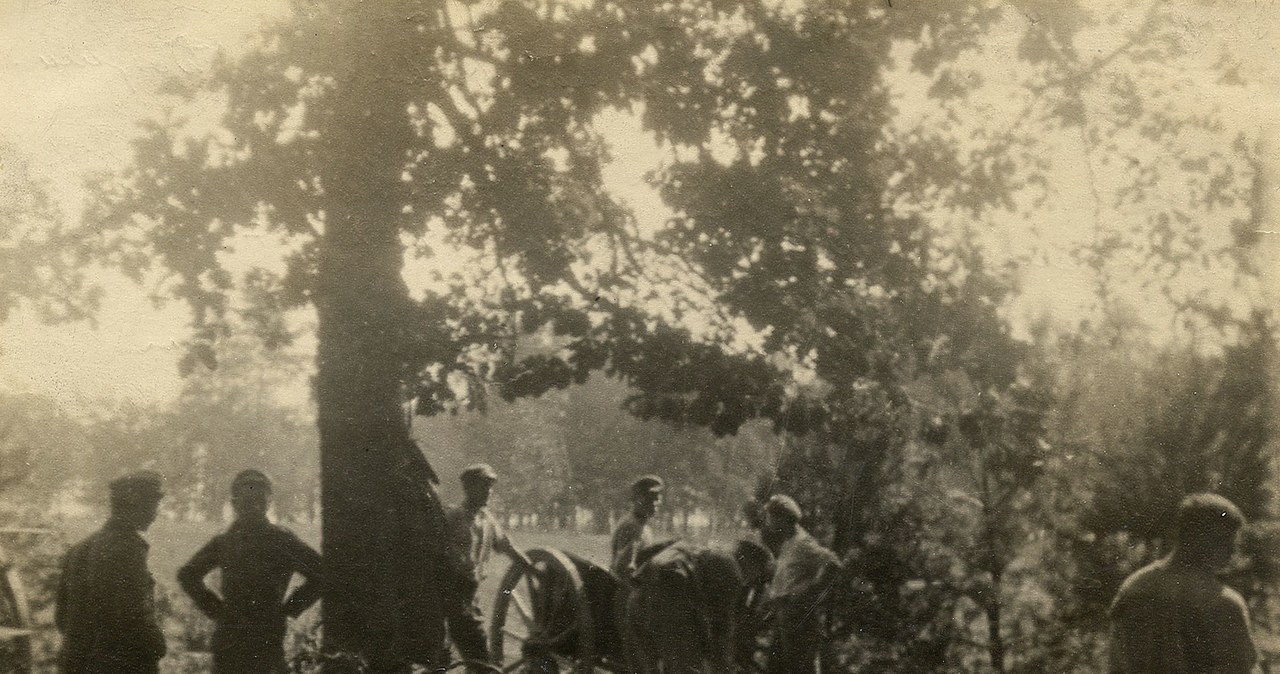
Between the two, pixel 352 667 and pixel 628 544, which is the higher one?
pixel 628 544

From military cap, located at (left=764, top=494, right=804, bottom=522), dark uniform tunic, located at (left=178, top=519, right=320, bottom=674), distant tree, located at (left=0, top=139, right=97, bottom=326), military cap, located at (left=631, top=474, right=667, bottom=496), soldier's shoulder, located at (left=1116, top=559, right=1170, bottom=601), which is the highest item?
distant tree, located at (left=0, top=139, right=97, bottom=326)

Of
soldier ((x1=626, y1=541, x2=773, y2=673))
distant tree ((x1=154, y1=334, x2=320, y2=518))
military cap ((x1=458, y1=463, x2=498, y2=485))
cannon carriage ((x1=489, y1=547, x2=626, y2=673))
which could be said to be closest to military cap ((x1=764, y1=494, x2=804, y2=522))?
soldier ((x1=626, y1=541, x2=773, y2=673))

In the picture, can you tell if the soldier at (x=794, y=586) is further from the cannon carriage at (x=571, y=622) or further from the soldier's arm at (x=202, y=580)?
the soldier's arm at (x=202, y=580)

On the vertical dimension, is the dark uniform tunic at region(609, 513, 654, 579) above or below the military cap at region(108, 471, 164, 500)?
below

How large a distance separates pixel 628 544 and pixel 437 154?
2.14m

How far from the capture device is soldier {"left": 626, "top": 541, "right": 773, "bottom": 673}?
399cm

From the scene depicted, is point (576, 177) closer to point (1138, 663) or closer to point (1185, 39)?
point (1185, 39)

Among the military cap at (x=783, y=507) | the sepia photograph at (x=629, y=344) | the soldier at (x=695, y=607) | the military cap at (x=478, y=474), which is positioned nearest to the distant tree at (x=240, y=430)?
the sepia photograph at (x=629, y=344)

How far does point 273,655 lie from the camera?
3.94 metres

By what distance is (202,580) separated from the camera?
3973 millimetres

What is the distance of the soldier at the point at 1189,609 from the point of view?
3.97 metres

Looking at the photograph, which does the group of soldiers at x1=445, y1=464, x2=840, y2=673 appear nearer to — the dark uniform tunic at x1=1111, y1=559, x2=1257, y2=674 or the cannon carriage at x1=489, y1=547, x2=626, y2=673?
the cannon carriage at x1=489, y1=547, x2=626, y2=673

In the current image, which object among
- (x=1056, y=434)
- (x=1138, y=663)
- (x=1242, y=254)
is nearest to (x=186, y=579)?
(x=1056, y=434)

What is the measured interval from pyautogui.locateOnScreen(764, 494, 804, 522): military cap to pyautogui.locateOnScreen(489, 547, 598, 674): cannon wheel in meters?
1.01
